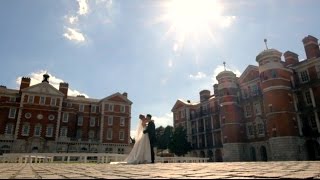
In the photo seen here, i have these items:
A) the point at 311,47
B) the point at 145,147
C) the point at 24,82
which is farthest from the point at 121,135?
the point at 145,147

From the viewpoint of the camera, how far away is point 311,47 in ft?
128

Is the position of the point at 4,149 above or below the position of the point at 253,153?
above

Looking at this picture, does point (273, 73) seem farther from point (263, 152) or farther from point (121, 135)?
point (121, 135)

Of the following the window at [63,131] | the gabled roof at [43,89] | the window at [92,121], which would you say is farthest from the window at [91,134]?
the gabled roof at [43,89]

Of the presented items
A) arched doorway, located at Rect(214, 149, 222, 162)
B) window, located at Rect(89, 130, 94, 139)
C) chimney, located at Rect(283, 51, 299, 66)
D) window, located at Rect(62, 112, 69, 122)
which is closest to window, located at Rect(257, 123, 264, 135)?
arched doorway, located at Rect(214, 149, 222, 162)

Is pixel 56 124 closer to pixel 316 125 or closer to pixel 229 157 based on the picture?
pixel 229 157

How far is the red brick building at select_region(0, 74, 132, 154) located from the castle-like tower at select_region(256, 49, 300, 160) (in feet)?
102

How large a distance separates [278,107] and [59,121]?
38412 millimetres

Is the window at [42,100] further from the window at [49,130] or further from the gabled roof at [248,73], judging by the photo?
the gabled roof at [248,73]

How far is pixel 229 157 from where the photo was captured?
40.1 m

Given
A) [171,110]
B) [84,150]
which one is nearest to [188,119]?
[171,110]

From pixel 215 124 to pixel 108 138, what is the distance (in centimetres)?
2191

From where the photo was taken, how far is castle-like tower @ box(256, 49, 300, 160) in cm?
3284

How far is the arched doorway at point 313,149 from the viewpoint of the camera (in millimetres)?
34844
